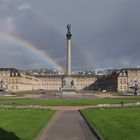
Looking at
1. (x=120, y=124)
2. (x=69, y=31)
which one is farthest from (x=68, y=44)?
(x=120, y=124)

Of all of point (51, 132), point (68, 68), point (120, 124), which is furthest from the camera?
point (68, 68)

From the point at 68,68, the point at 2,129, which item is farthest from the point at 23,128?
the point at 68,68

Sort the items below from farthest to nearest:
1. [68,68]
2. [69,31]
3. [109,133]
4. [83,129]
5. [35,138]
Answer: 1. [69,31]
2. [68,68]
3. [83,129]
4. [109,133]
5. [35,138]

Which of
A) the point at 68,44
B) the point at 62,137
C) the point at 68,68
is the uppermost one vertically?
the point at 68,44

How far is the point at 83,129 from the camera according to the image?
90.5 ft

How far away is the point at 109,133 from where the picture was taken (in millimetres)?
24203

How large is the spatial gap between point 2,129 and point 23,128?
1.65 meters

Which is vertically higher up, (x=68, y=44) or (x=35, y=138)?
(x=68, y=44)

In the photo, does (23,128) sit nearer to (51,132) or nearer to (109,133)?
(51,132)

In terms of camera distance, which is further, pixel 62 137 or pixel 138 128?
pixel 138 128

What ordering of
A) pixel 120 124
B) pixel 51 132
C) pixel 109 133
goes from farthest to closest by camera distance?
pixel 120 124 < pixel 51 132 < pixel 109 133

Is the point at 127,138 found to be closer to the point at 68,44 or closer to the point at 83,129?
the point at 83,129

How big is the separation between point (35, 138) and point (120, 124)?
990 cm

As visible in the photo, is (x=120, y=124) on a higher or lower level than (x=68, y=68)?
lower
